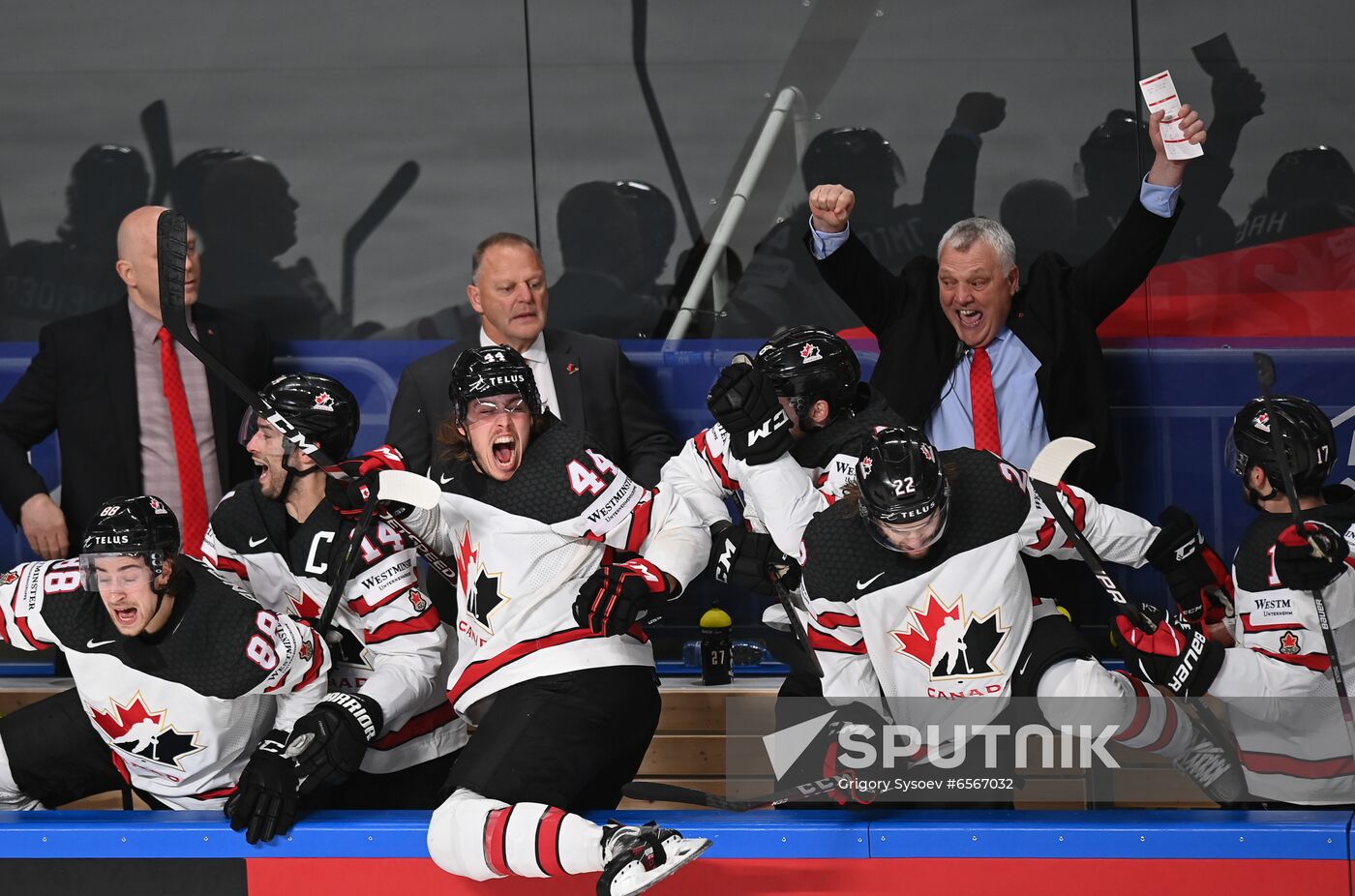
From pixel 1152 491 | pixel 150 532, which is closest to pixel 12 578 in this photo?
pixel 150 532

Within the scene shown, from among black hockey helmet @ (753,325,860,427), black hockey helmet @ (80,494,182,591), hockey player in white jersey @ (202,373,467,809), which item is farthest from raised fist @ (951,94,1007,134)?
black hockey helmet @ (80,494,182,591)

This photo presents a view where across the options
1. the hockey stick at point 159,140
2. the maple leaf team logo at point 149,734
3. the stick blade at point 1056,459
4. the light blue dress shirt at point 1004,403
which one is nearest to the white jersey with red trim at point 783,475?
the stick blade at point 1056,459

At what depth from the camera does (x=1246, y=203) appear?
14.8 ft

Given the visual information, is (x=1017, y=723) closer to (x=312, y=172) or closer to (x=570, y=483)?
(x=570, y=483)

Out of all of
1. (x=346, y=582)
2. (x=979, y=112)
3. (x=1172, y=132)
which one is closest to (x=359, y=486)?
(x=346, y=582)

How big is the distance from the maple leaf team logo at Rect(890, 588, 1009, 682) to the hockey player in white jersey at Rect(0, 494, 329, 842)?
1.21 metres

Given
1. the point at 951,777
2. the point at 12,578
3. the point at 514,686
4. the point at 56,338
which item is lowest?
the point at 951,777

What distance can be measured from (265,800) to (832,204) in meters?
2.00

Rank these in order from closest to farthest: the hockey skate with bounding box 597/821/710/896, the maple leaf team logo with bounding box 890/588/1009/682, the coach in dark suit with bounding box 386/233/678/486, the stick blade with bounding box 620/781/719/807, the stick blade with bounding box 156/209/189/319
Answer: the hockey skate with bounding box 597/821/710/896
the maple leaf team logo with bounding box 890/588/1009/682
the stick blade with bounding box 620/781/719/807
the stick blade with bounding box 156/209/189/319
the coach in dark suit with bounding box 386/233/678/486

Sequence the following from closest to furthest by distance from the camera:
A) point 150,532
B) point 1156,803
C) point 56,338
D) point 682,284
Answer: point 150,532, point 1156,803, point 56,338, point 682,284

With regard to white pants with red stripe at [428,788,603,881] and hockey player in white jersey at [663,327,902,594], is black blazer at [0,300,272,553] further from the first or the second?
white pants with red stripe at [428,788,603,881]

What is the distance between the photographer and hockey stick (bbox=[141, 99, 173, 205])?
4816 mm

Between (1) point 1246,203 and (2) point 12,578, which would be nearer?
(2) point 12,578

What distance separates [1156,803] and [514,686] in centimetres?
174
